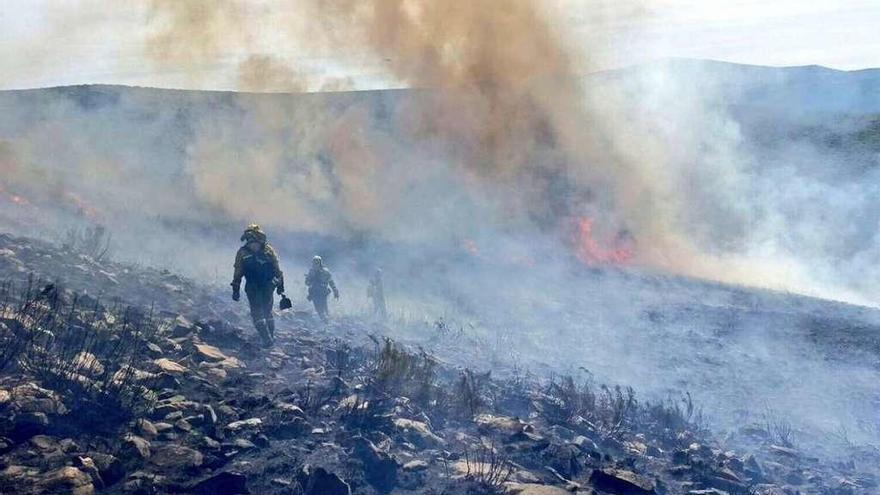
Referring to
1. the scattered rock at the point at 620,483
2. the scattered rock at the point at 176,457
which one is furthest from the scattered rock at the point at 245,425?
the scattered rock at the point at 620,483

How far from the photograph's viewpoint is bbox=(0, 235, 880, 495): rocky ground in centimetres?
539

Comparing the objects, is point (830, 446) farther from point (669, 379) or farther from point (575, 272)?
point (575, 272)

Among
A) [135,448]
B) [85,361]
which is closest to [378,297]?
[85,361]

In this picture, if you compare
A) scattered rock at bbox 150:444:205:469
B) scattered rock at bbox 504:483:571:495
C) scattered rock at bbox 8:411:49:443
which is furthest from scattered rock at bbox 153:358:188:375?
scattered rock at bbox 504:483:571:495

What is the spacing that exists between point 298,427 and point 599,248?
691 inches

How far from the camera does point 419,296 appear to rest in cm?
1825

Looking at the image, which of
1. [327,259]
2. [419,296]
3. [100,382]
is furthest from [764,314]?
[100,382]

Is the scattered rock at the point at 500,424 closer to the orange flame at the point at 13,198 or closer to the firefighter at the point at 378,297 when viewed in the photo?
the firefighter at the point at 378,297

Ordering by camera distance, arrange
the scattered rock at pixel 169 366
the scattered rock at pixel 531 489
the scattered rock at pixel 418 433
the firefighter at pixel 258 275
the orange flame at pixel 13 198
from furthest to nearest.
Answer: the orange flame at pixel 13 198 → the firefighter at pixel 258 275 → the scattered rock at pixel 169 366 → the scattered rock at pixel 418 433 → the scattered rock at pixel 531 489

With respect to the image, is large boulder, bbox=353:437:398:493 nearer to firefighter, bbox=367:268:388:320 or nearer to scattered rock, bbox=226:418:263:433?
scattered rock, bbox=226:418:263:433

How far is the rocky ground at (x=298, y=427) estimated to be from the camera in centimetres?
539

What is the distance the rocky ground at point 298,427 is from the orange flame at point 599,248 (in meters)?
11.9

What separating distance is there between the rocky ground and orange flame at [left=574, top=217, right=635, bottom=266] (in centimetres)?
1187

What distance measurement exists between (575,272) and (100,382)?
15.8 metres
